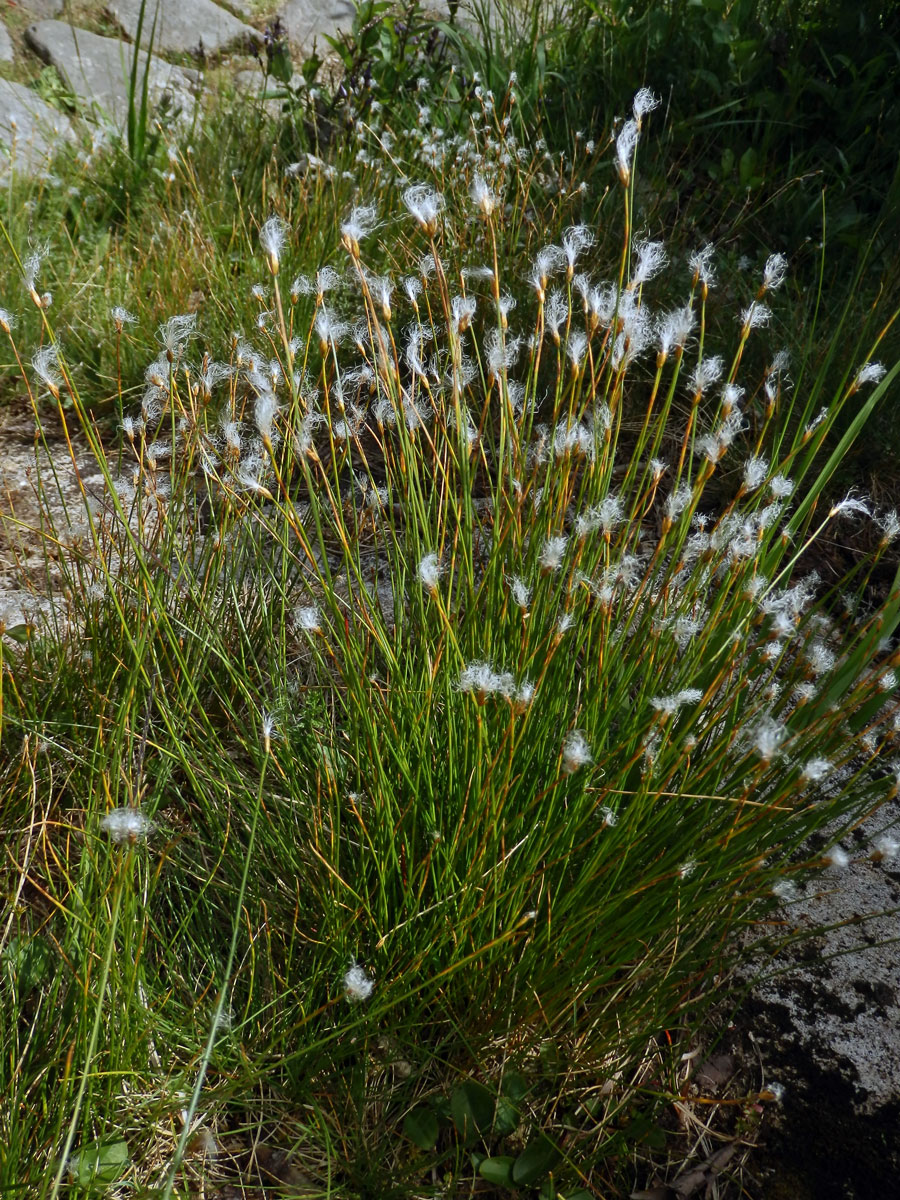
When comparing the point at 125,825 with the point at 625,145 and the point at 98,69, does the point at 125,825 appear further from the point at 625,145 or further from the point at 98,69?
the point at 98,69

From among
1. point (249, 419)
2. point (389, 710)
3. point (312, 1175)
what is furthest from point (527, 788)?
point (249, 419)

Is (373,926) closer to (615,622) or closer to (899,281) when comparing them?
(615,622)

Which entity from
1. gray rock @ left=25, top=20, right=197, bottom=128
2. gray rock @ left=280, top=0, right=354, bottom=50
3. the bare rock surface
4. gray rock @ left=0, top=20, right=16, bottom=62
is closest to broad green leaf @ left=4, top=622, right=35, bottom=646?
the bare rock surface

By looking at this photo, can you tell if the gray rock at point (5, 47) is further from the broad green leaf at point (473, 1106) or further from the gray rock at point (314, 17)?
the broad green leaf at point (473, 1106)

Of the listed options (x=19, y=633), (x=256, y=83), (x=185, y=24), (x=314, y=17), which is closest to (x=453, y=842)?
(x=19, y=633)

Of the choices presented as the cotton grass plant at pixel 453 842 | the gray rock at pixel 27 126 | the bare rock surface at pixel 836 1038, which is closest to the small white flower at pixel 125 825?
the cotton grass plant at pixel 453 842

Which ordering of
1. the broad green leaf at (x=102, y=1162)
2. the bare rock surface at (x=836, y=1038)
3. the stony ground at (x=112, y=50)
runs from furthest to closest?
1. the stony ground at (x=112, y=50)
2. the bare rock surface at (x=836, y=1038)
3. the broad green leaf at (x=102, y=1162)

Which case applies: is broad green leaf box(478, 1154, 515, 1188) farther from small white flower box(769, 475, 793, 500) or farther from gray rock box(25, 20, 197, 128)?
gray rock box(25, 20, 197, 128)
